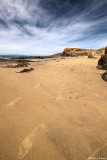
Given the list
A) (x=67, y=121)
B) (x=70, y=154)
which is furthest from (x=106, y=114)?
(x=70, y=154)

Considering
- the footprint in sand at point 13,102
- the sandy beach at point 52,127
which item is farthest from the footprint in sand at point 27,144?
the footprint in sand at point 13,102

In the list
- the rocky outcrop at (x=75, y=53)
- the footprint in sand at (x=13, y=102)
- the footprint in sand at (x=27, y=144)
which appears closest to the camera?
the footprint in sand at (x=27, y=144)

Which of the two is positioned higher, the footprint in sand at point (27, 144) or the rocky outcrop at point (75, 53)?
the rocky outcrop at point (75, 53)

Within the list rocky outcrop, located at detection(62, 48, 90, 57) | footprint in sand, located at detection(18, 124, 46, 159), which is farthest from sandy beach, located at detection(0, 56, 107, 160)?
rocky outcrop, located at detection(62, 48, 90, 57)

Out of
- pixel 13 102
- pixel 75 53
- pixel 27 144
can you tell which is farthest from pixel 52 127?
pixel 75 53

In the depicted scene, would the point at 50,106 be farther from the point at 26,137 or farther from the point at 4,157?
the point at 4,157

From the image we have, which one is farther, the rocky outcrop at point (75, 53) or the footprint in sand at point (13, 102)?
the rocky outcrop at point (75, 53)

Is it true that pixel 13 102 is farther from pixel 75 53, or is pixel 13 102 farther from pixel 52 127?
pixel 75 53

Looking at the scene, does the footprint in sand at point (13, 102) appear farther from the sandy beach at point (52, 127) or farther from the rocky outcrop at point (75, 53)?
the rocky outcrop at point (75, 53)

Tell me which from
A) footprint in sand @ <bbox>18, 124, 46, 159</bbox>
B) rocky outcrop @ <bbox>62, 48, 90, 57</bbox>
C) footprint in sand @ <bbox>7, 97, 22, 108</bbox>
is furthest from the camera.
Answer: rocky outcrop @ <bbox>62, 48, 90, 57</bbox>

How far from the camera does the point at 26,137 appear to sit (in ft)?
4.27

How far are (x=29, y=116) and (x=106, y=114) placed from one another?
1553mm

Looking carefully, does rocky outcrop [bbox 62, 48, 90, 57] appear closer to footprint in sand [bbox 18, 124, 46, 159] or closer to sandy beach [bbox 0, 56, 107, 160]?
sandy beach [bbox 0, 56, 107, 160]

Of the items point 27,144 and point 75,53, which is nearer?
point 27,144
